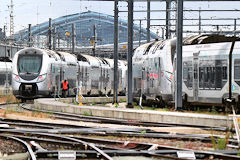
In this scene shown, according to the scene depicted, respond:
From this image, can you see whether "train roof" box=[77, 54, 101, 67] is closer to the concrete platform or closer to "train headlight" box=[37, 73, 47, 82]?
"train headlight" box=[37, 73, 47, 82]

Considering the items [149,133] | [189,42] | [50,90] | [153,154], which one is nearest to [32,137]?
[149,133]

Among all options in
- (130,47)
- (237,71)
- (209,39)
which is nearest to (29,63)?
(130,47)

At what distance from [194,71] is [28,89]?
13.8 metres

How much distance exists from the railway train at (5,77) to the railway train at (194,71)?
1470 cm

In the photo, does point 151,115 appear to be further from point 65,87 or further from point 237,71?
point 65,87

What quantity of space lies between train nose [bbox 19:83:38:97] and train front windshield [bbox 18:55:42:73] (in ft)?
2.84

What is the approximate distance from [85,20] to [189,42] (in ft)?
460

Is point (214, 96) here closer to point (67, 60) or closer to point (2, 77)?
point (67, 60)

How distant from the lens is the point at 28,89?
3191 cm

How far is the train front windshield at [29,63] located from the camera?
31641 millimetres

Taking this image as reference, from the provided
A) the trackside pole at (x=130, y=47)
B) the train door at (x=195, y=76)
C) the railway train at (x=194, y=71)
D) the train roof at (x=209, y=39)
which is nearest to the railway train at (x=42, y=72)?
the railway train at (x=194, y=71)

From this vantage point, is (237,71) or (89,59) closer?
(237,71)

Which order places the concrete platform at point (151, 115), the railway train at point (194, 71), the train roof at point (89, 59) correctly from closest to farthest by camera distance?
the concrete platform at point (151, 115)
the railway train at point (194, 71)
the train roof at point (89, 59)

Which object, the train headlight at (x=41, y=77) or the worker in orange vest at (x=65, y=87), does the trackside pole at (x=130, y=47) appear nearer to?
the train headlight at (x=41, y=77)
